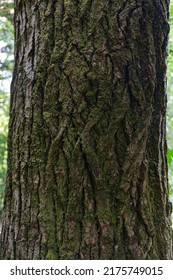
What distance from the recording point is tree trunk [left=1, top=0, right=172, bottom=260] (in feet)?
4.00

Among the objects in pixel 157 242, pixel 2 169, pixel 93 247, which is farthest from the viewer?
pixel 2 169

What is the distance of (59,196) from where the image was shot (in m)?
1.23

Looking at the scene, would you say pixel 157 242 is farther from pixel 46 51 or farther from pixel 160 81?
pixel 46 51

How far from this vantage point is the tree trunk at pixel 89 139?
1.22m

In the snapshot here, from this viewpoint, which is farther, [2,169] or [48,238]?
[2,169]

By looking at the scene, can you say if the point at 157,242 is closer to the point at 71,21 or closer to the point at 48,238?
the point at 48,238

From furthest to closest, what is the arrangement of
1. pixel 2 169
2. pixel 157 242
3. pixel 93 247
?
1. pixel 2 169
2. pixel 157 242
3. pixel 93 247

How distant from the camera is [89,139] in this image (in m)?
1.24

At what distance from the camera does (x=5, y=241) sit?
53.2 inches
